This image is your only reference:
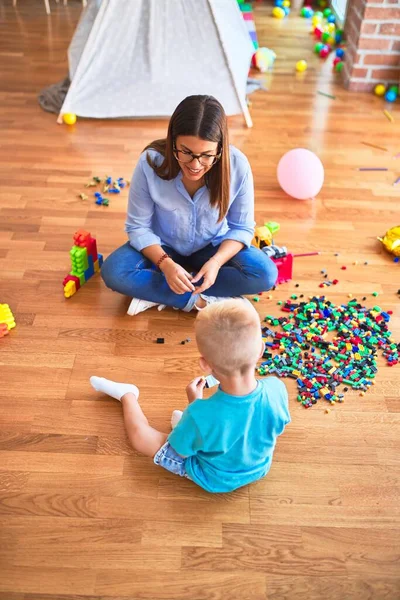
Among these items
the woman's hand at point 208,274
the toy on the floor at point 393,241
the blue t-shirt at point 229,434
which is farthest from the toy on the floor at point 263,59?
the blue t-shirt at point 229,434

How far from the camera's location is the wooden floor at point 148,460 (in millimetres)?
1291

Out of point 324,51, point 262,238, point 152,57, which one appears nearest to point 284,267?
point 262,238

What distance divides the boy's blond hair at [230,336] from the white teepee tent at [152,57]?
202 centimetres

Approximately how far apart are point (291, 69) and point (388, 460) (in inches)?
111

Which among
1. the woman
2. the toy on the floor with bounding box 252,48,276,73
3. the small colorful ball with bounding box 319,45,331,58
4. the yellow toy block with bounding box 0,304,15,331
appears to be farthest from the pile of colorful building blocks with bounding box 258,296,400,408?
the small colorful ball with bounding box 319,45,331,58

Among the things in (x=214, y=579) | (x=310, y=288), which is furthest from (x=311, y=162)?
(x=214, y=579)

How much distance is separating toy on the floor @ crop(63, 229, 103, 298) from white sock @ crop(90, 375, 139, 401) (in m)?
0.43

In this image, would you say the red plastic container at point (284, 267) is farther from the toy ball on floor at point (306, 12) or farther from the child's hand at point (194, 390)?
the toy ball on floor at point (306, 12)

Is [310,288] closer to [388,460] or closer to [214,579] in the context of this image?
[388,460]

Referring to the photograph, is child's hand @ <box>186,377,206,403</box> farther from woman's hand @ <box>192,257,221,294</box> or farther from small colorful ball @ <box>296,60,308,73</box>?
small colorful ball @ <box>296,60,308,73</box>

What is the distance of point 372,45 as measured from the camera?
3266 millimetres

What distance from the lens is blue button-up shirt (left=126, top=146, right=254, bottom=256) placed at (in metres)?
1.81

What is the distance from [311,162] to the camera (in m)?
2.42

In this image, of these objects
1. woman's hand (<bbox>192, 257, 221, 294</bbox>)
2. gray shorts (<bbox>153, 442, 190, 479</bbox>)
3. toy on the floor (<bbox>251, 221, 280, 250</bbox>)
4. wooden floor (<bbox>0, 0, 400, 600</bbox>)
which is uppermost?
woman's hand (<bbox>192, 257, 221, 294</bbox>)
